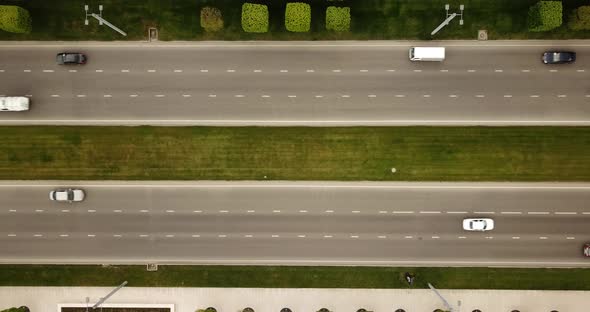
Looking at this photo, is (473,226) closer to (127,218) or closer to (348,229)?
(348,229)

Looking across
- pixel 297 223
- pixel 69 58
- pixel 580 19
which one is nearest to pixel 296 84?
pixel 297 223

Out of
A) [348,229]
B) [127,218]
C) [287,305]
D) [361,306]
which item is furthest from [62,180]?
[361,306]

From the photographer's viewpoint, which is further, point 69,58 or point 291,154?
point 291,154

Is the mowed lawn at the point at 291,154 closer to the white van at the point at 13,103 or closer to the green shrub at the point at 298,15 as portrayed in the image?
the white van at the point at 13,103

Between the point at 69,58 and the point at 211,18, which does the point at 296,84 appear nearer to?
the point at 211,18

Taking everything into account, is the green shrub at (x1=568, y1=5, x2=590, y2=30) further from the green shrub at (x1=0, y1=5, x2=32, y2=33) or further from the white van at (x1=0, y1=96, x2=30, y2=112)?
the white van at (x1=0, y1=96, x2=30, y2=112)

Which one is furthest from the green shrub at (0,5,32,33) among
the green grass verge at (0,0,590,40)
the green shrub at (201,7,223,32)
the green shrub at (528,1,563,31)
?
the green shrub at (528,1,563,31)

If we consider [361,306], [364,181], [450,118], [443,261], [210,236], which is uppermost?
[450,118]
